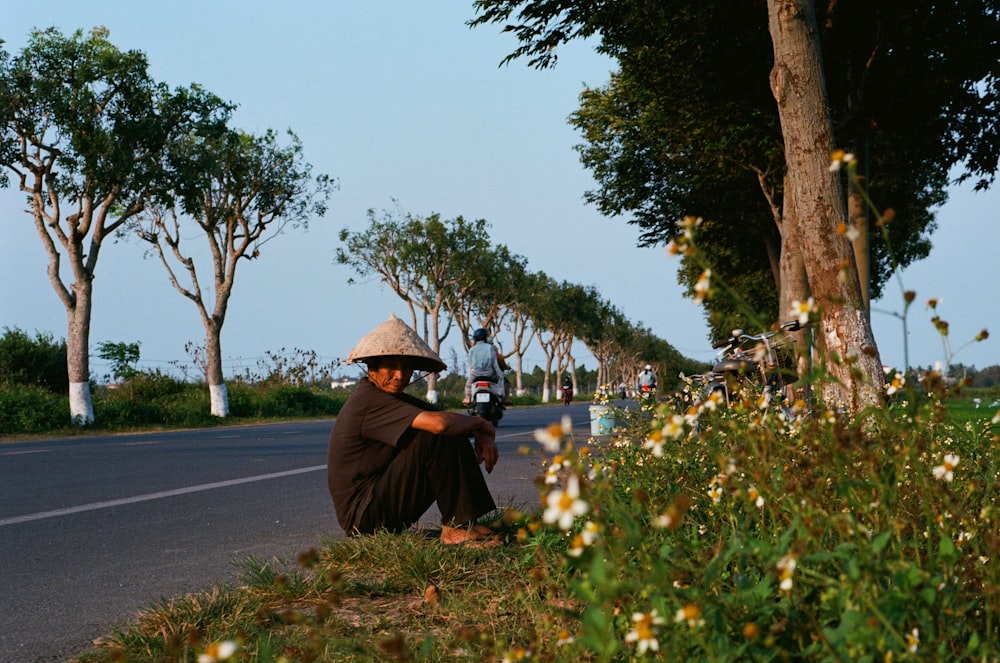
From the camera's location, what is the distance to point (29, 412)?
78.8 ft

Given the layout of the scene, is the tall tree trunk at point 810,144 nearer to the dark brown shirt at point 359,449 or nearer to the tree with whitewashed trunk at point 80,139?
the dark brown shirt at point 359,449

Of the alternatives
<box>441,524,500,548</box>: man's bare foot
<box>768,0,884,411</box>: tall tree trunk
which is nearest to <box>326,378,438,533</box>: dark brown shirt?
<box>441,524,500,548</box>: man's bare foot

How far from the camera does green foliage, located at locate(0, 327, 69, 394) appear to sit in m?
31.2

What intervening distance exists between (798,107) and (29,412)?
67.7 ft

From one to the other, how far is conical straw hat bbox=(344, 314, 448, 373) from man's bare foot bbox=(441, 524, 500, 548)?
0.87m

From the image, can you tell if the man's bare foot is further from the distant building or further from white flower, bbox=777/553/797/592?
the distant building

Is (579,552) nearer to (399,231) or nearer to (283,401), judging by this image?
Answer: (283,401)

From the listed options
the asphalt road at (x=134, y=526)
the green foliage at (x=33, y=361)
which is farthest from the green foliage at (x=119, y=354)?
the asphalt road at (x=134, y=526)

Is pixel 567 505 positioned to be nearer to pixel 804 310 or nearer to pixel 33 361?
pixel 804 310

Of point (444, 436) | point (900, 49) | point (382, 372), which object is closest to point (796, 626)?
point (444, 436)

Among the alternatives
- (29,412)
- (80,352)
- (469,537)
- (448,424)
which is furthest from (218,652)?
(80,352)

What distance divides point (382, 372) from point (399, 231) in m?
49.9

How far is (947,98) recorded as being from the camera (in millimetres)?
18250

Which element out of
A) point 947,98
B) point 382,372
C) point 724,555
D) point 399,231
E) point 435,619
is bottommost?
point 435,619
